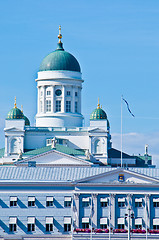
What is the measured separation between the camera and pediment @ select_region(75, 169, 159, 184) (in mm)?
144125

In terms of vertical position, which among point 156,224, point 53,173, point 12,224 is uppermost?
point 53,173

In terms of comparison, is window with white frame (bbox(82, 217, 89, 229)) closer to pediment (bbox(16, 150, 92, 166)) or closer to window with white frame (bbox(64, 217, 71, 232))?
window with white frame (bbox(64, 217, 71, 232))

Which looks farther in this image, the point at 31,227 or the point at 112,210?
the point at 112,210

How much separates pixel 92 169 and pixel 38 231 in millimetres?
13287

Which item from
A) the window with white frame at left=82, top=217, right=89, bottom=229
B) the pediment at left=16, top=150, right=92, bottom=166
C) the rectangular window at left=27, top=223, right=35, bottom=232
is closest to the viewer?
the rectangular window at left=27, top=223, right=35, bottom=232

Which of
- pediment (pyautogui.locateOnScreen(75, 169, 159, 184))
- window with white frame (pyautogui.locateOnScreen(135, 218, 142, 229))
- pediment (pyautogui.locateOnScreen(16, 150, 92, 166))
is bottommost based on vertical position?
window with white frame (pyautogui.locateOnScreen(135, 218, 142, 229))

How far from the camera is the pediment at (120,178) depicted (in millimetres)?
144125

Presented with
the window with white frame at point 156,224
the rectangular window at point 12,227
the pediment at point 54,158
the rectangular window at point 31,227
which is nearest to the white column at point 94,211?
the window with white frame at point 156,224

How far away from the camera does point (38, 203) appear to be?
14262cm

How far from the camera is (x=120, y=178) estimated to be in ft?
474

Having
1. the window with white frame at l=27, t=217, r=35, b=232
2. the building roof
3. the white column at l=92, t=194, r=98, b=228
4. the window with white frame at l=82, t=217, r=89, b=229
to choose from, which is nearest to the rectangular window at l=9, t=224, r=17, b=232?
the window with white frame at l=27, t=217, r=35, b=232

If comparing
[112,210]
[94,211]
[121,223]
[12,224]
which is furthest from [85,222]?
[12,224]

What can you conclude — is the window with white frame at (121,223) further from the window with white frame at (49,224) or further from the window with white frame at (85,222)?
the window with white frame at (49,224)

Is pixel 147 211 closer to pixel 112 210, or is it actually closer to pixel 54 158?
pixel 112 210
